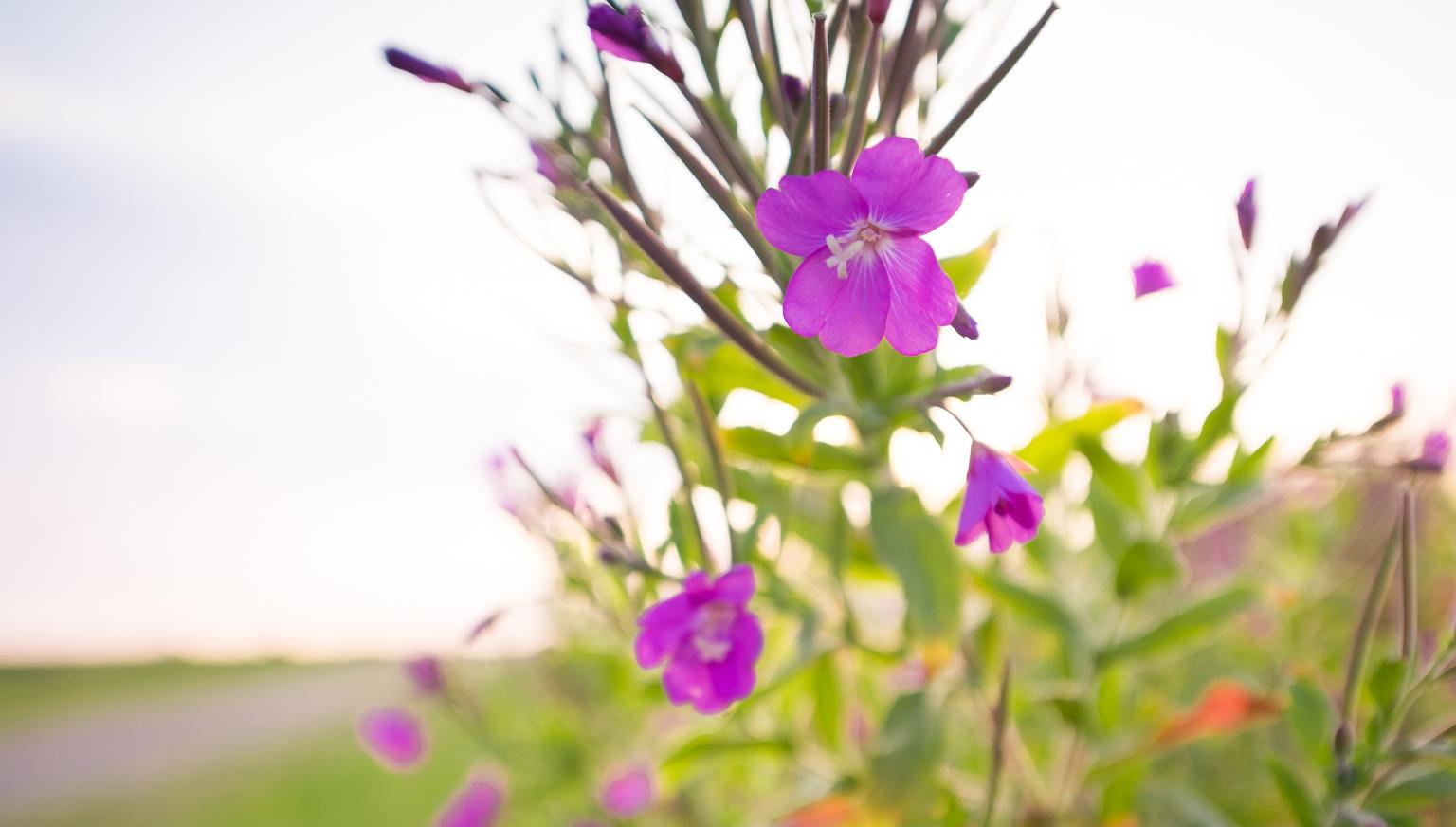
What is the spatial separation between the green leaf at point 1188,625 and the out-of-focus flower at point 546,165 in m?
0.69

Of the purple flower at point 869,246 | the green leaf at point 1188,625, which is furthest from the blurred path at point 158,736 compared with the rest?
the purple flower at point 869,246

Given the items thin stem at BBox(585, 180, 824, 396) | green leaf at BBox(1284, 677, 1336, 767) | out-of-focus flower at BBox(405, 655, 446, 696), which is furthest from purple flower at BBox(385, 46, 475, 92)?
out-of-focus flower at BBox(405, 655, 446, 696)

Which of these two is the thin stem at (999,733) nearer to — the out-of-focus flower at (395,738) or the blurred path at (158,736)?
the out-of-focus flower at (395,738)

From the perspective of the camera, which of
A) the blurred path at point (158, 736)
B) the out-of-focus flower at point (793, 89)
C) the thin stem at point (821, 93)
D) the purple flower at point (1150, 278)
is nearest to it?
the thin stem at point (821, 93)

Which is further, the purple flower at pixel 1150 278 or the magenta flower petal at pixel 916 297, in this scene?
the purple flower at pixel 1150 278

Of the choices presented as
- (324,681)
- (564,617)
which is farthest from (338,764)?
(324,681)

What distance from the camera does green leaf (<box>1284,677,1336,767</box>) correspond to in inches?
29.6

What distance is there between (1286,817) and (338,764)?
4.69 m

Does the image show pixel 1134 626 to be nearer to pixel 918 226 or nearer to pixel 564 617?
pixel 918 226

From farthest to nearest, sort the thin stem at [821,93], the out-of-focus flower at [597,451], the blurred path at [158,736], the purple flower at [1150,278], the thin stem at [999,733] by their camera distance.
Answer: the blurred path at [158,736], the purple flower at [1150,278], the out-of-focus flower at [597,451], the thin stem at [999,733], the thin stem at [821,93]

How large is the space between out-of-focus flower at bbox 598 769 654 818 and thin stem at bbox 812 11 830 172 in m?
1.07

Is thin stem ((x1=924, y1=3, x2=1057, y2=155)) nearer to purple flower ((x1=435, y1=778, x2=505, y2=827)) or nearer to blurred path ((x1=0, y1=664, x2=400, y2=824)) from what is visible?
purple flower ((x1=435, y1=778, x2=505, y2=827))

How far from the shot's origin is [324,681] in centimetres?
1065

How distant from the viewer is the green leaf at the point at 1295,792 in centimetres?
75
